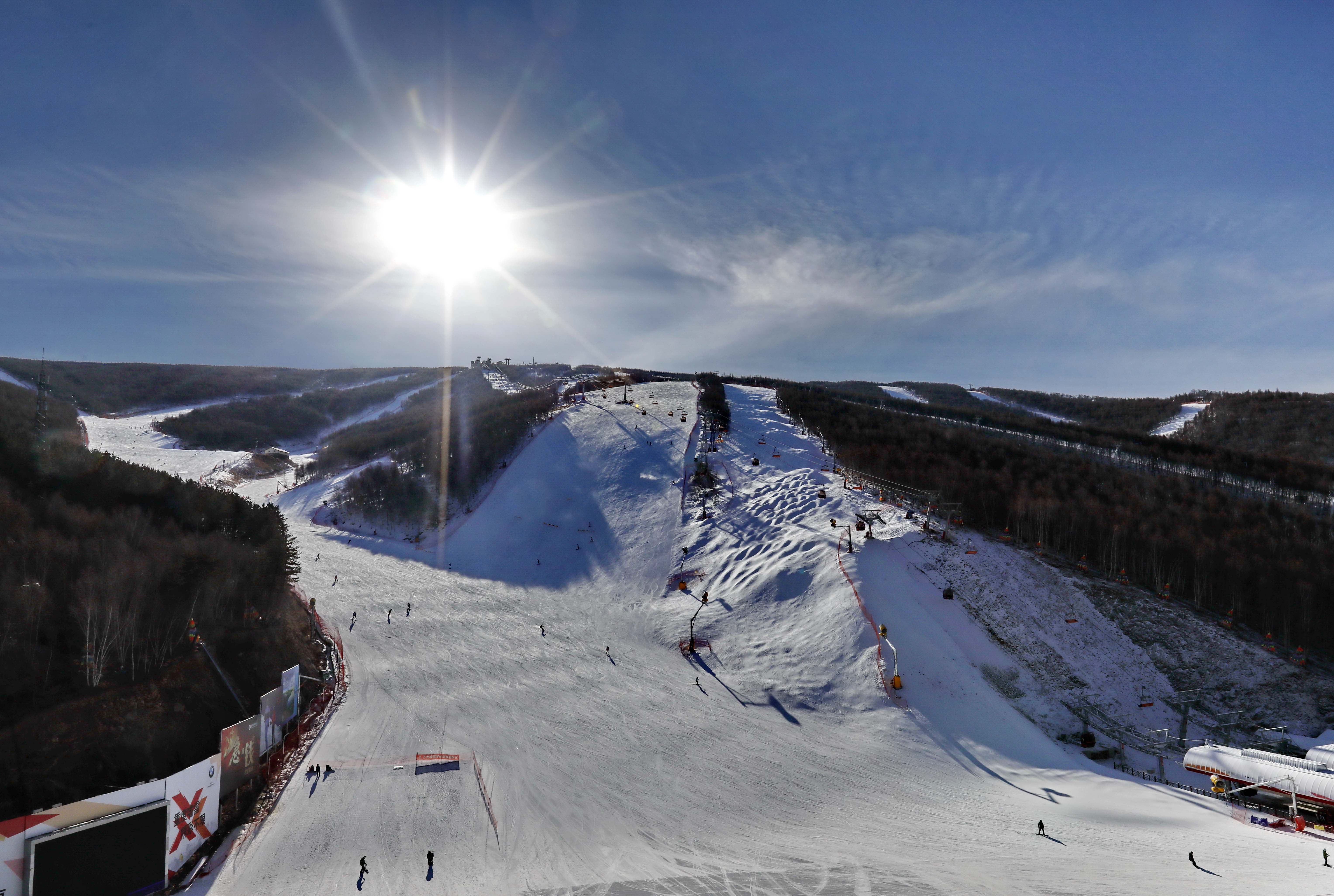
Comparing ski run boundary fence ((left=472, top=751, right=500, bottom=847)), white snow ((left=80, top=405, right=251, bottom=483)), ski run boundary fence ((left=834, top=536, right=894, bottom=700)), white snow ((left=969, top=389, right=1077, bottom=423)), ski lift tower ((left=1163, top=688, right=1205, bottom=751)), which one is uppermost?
white snow ((left=969, top=389, right=1077, bottom=423))

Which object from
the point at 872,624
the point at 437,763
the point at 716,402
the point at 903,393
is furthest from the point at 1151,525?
the point at 903,393

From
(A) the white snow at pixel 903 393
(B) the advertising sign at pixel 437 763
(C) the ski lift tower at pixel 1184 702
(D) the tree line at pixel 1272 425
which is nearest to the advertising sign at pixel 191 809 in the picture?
(B) the advertising sign at pixel 437 763

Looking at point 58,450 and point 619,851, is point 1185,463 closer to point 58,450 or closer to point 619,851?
point 619,851

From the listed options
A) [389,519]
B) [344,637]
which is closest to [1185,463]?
[344,637]

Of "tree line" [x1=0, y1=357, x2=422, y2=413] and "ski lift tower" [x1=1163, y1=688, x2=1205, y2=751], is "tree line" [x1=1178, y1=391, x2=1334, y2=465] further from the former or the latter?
"tree line" [x1=0, y1=357, x2=422, y2=413]

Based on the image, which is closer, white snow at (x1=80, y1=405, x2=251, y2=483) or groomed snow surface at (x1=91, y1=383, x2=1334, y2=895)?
groomed snow surface at (x1=91, y1=383, x2=1334, y2=895)

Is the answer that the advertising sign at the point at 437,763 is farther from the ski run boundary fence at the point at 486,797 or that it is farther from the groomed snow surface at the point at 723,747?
the ski run boundary fence at the point at 486,797

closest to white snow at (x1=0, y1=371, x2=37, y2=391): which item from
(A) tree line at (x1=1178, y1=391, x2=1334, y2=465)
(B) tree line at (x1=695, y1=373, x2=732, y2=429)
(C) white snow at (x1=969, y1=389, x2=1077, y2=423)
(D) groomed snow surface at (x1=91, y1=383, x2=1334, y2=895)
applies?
(D) groomed snow surface at (x1=91, y1=383, x2=1334, y2=895)
